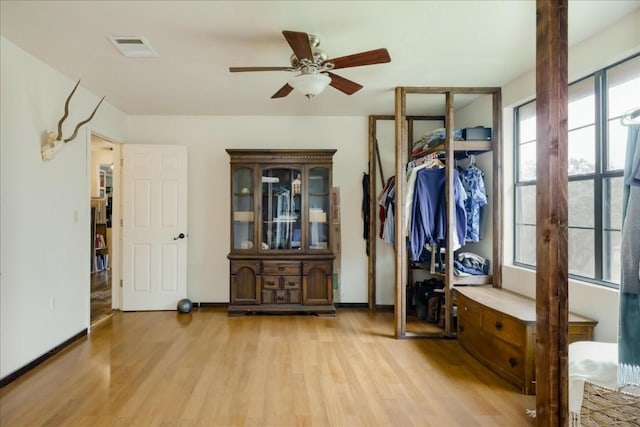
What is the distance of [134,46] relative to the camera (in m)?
2.54

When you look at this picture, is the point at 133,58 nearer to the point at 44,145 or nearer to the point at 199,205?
the point at 44,145

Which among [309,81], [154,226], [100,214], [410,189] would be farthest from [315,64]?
[100,214]

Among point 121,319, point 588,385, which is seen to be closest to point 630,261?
point 588,385

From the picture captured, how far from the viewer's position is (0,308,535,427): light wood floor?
2037 millimetres

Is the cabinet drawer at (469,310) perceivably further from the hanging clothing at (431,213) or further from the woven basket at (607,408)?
the woven basket at (607,408)

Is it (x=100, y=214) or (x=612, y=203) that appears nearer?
(x=612, y=203)

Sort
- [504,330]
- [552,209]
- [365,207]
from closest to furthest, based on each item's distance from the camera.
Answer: [552,209] < [504,330] < [365,207]

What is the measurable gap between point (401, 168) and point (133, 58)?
8.28 ft

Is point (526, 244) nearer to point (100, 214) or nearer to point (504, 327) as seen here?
point (504, 327)

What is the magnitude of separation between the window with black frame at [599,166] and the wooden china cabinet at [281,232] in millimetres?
2386

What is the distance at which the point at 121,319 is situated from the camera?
3.92 meters

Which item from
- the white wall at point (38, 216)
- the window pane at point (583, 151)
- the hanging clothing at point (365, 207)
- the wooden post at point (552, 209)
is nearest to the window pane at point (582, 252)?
the window pane at point (583, 151)

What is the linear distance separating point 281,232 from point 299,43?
2.54m

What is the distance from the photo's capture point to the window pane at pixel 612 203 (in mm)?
2275
